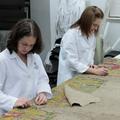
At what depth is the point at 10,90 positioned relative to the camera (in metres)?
1.75

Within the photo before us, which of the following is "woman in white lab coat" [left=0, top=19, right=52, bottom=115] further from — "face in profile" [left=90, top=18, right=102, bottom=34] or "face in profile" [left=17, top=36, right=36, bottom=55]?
"face in profile" [left=90, top=18, right=102, bottom=34]

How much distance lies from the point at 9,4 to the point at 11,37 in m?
2.68

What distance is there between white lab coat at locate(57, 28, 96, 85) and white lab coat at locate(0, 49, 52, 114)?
60 centimetres

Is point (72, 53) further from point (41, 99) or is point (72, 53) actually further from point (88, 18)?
point (41, 99)

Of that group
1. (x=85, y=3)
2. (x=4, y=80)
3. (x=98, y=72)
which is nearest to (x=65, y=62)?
(x=98, y=72)

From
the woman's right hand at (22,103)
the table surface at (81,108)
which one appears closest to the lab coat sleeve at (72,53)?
the table surface at (81,108)

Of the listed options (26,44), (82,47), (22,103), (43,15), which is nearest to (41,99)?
(22,103)

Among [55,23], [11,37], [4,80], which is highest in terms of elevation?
[11,37]

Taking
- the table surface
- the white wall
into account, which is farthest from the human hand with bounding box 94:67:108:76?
the white wall

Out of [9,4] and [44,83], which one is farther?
[9,4]

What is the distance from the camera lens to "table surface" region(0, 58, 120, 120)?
4.83 feet

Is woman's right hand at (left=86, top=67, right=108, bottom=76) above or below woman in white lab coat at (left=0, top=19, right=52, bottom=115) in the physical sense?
below

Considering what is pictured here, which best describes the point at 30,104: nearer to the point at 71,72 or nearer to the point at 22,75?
the point at 22,75

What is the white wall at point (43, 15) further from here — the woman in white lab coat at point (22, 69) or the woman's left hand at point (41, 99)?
the woman's left hand at point (41, 99)
